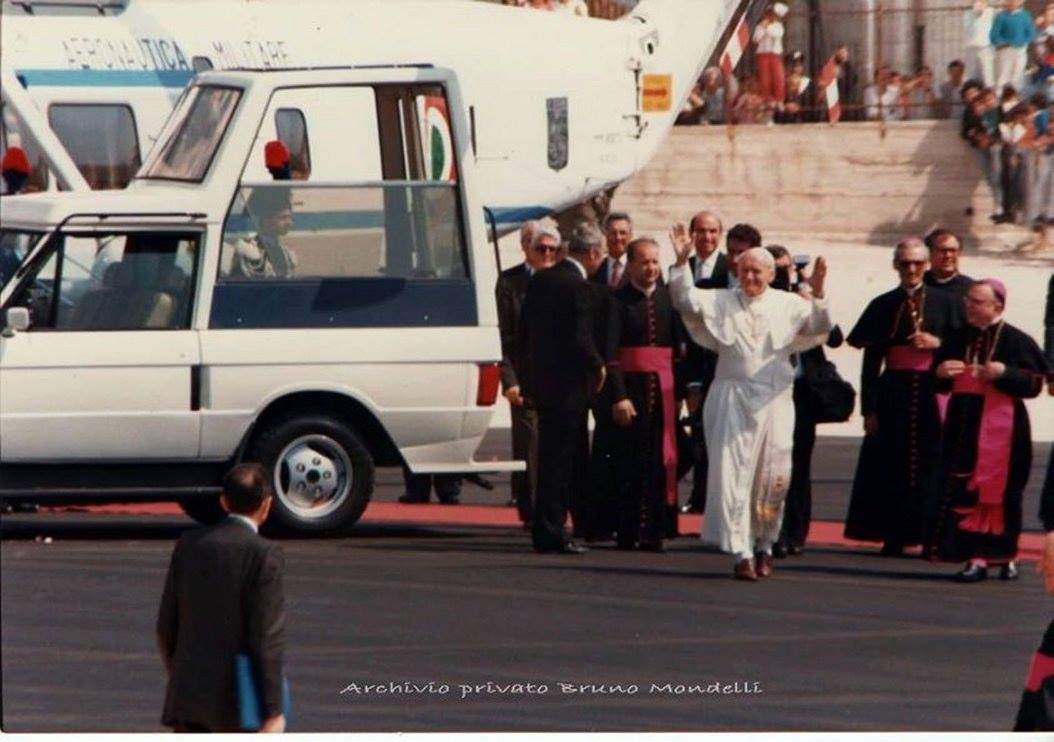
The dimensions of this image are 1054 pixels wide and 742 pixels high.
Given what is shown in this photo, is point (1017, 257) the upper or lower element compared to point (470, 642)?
upper

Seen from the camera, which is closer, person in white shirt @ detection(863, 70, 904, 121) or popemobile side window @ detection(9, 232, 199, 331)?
popemobile side window @ detection(9, 232, 199, 331)

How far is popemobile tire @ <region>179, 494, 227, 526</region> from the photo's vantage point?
13.9 meters

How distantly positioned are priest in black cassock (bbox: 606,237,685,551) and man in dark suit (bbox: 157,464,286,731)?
596cm

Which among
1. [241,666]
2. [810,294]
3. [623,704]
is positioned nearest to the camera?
[241,666]

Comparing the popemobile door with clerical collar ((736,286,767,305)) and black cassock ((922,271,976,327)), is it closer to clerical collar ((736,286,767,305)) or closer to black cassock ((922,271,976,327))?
clerical collar ((736,286,767,305))

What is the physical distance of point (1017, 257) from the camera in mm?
13258

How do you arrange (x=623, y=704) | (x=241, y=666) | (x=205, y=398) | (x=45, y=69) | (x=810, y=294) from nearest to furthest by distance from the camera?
1. (x=241, y=666)
2. (x=623, y=704)
3. (x=810, y=294)
4. (x=205, y=398)
5. (x=45, y=69)

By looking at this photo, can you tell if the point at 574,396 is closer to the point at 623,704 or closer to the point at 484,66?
the point at 623,704

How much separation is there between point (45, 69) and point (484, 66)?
3128 millimetres

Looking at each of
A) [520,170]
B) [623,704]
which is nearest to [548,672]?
[623,704]

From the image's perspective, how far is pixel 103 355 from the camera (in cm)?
1296

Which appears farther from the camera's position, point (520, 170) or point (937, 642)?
point (520, 170)

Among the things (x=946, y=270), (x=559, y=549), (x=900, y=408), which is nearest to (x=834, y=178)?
(x=946, y=270)

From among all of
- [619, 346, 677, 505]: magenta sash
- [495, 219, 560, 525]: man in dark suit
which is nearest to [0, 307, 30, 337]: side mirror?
[495, 219, 560, 525]: man in dark suit
